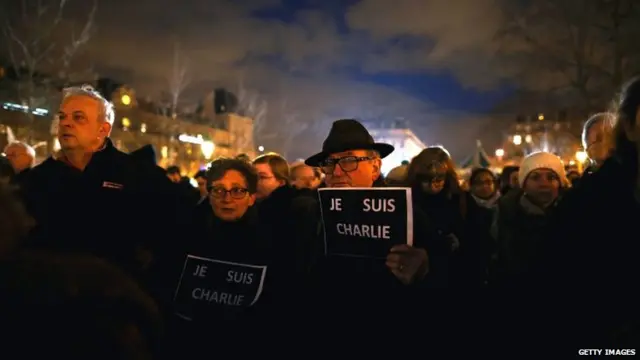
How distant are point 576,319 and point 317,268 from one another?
4.14 ft

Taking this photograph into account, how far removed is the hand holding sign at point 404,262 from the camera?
2266 millimetres

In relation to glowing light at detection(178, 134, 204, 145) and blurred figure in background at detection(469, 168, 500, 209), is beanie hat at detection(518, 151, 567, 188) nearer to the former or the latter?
blurred figure in background at detection(469, 168, 500, 209)

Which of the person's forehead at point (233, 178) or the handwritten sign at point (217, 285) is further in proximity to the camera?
the person's forehead at point (233, 178)

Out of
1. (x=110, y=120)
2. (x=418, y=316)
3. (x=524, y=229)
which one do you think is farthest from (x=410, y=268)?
(x=524, y=229)

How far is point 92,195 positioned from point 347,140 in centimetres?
169

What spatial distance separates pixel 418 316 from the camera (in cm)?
241

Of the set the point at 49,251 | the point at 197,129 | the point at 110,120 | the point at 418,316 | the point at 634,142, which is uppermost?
the point at 197,129

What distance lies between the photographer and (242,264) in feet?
10.0

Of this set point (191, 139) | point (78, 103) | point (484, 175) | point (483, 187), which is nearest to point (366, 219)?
point (78, 103)

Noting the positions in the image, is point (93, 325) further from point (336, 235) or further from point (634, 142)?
point (634, 142)

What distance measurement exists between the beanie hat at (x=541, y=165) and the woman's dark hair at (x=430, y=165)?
2.41ft

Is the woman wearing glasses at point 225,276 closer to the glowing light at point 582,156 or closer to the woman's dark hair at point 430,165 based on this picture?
the woman's dark hair at point 430,165

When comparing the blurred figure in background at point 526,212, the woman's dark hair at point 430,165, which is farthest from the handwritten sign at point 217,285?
the blurred figure in background at point 526,212

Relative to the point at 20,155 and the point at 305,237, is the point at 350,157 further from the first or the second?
the point at 20,155
